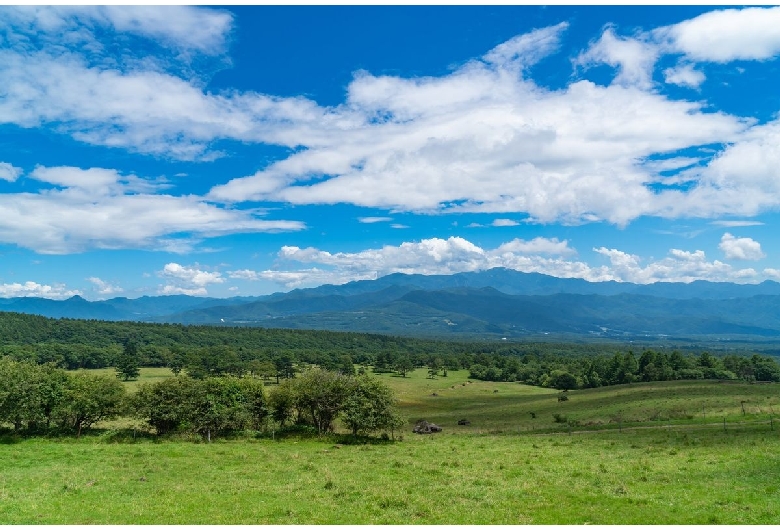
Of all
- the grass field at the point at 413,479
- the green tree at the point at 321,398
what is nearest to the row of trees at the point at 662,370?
the grass field at the point at 413,479

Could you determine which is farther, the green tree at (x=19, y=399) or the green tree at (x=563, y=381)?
the green tree at (x=563, y=381)

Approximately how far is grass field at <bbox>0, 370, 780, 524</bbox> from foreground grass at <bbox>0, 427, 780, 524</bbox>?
105mm

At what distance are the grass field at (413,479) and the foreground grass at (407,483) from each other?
4.1 inches

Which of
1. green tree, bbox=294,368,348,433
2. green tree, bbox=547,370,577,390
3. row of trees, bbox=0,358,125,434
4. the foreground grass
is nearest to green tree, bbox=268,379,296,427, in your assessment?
green tree, bbox=294,368,348,433

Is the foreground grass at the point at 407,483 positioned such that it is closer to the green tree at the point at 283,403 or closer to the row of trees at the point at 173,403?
the row of trees at the point at 173,403

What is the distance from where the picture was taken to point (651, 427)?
189 feet

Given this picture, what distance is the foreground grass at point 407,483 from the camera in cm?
2264

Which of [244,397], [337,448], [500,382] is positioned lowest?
[500,382]

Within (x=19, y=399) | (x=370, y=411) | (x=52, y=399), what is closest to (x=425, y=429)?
(x=370, y=411)

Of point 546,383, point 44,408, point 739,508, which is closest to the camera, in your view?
point 739,508

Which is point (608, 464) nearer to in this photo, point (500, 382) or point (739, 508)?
point (739, 508)

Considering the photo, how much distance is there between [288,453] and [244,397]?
18041 millimetres

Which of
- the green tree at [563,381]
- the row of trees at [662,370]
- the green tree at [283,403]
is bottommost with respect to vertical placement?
the green tree at [563,381]

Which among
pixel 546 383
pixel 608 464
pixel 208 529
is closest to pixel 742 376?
pixel 546 383
